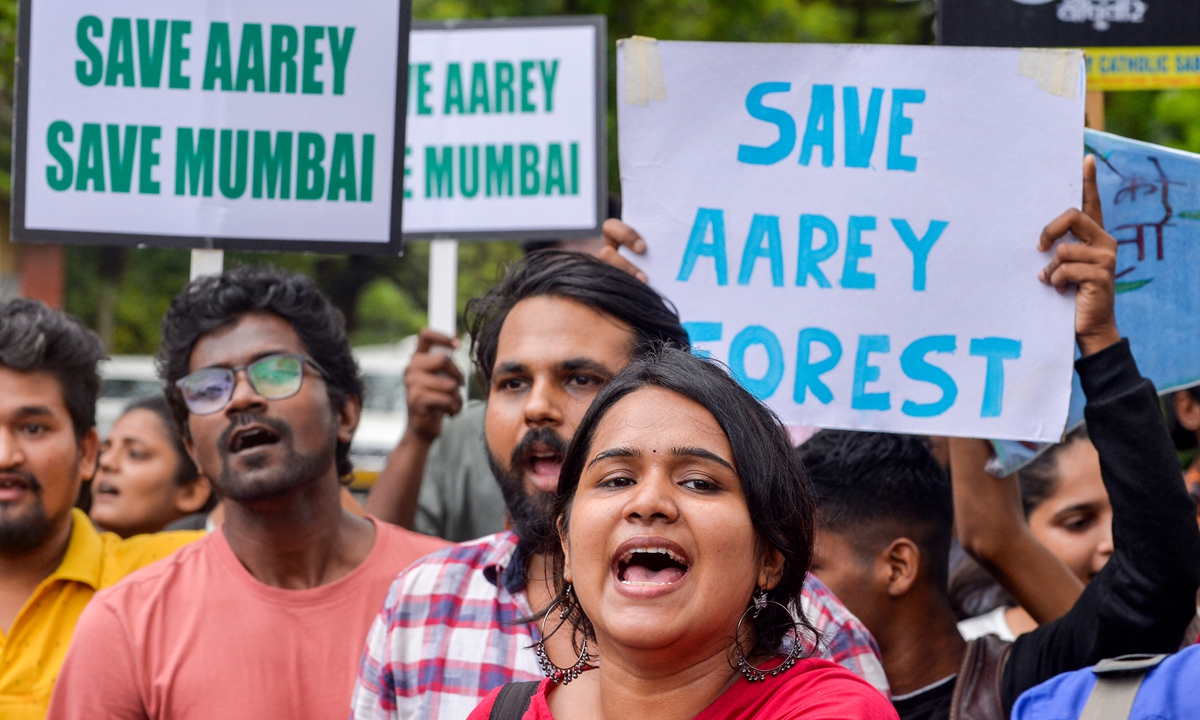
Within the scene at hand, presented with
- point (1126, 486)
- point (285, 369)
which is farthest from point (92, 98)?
point (1126, 486)

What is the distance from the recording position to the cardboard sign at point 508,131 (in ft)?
15.9

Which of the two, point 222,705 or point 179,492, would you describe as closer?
point 222,705

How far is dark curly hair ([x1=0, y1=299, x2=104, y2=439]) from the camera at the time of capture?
3557 millimetres

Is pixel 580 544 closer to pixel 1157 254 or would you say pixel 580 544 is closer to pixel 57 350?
pixel 1157 254

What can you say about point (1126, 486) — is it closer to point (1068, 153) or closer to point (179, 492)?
point (1068, 153)

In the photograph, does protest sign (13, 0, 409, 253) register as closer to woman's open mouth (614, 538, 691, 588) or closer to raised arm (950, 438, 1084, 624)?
raised arm (950, 438, 1084, 624)

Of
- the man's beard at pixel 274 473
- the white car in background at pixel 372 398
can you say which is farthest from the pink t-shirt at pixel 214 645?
the white car in background at pixel 372 398

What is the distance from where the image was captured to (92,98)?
3.66 m

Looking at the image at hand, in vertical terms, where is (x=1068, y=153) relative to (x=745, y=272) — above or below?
above

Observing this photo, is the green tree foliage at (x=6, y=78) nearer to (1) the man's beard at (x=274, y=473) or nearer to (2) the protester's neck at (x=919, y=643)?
(1) the man's beard at (x=274, y=473)

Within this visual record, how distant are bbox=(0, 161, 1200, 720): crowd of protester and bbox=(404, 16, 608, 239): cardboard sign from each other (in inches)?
38.3

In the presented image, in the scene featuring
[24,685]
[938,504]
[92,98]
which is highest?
[92,98]

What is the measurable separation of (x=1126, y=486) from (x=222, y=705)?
192 centimetres

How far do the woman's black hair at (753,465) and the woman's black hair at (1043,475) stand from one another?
2024mm
